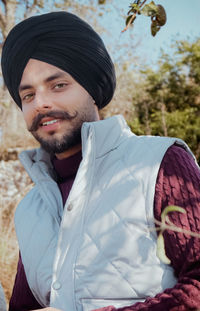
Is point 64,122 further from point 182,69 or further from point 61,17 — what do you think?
point 182,69

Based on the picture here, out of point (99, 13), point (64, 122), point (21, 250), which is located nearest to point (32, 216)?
point (21, 250)

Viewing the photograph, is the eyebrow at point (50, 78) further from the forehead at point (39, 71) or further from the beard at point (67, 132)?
the beard at point (67, 132)

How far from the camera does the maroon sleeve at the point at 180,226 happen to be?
4.02 feet

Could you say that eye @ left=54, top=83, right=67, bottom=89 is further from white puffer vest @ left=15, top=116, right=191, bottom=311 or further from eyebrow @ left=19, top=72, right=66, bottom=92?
white puffer vest @ left=15, top=116, right=191, bottom=311

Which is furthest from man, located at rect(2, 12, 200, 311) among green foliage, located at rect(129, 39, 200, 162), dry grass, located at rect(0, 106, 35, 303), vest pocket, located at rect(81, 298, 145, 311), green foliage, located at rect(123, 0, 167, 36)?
green foliage, located at rect(129, 39, 200, 162)

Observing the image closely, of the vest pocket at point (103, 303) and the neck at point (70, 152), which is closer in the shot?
the vest pocket at point (103, 303)

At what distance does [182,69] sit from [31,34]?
709 cm

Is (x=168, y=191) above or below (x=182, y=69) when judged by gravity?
above

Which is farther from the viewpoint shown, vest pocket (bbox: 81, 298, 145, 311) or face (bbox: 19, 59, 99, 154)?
face (bbox: 19, 59, 99, 154)

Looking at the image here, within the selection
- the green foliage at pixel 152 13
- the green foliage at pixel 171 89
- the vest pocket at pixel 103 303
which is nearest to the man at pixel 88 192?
the vest pocket at pixel 103 303

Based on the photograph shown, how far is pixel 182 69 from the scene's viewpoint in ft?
28.1

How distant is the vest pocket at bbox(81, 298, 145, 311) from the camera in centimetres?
142

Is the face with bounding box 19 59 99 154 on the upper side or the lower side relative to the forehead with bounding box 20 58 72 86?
lower

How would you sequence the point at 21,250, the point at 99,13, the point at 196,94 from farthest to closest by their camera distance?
1. the point at 99,13
2. the point at 196,94
3. the point at 21,250
